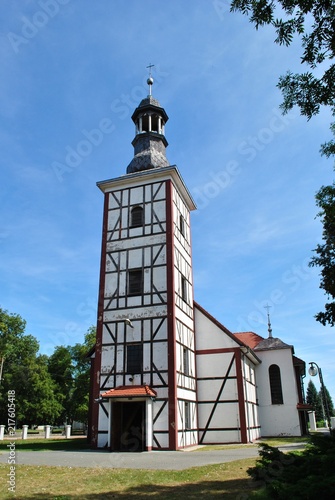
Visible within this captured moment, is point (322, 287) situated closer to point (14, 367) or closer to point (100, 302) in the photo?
point (100, 302)

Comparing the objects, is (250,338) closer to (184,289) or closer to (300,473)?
(184,289)

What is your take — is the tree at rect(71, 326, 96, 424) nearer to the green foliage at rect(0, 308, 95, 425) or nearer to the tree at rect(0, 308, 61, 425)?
the green foliage at rect(0, 308, 95, 425)

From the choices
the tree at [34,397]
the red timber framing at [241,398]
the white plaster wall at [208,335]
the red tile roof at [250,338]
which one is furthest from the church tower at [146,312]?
the tree at [34,397]

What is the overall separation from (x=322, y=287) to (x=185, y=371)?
1084 centimetres

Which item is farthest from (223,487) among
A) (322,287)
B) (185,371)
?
(185,371)

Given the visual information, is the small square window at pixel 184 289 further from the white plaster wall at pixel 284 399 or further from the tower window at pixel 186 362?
the white plaster wall at pixel 284 399

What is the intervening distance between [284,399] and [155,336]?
1389 cm

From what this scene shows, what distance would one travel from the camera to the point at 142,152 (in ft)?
84.7

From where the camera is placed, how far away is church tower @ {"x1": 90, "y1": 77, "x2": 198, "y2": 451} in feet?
62.4

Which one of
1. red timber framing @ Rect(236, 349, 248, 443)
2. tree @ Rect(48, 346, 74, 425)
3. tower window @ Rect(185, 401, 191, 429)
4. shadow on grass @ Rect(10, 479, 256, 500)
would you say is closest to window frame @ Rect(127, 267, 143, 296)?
tower window @ Rect(185, 401, 191, 429)

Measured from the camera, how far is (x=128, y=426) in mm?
19500

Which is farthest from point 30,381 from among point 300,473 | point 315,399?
point 315,399

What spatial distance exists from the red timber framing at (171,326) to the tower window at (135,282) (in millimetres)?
1649

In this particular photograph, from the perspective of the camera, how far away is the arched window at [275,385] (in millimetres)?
29078
